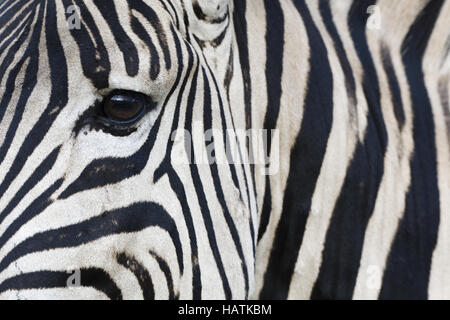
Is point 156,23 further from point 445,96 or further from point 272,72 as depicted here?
point 445,96

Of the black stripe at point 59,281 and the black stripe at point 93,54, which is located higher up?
the black stripe at point 93,54

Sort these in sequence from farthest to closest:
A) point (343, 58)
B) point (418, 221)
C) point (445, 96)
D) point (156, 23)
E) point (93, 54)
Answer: point (445, 96) → point (343, 58) → point (418, 221) → point (156, 23) → point (93, 54)

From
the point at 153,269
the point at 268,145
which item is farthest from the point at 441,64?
the point at 153,269

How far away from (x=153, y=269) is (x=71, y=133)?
0.57 m

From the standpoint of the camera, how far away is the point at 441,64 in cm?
315

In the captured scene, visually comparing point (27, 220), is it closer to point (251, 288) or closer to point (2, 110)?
point (2, 110)

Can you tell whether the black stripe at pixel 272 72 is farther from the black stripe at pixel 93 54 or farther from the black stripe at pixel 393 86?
the black stripe at pixel 93 54

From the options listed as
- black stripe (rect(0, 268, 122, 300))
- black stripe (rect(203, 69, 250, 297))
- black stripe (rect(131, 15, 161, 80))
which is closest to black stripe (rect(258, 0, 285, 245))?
black stripe (rect(203, 69, 250, 297))

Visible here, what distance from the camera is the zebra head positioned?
2.03m

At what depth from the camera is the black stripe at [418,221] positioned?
287 cm

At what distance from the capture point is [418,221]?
9.55 feet

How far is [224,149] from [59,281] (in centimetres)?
82

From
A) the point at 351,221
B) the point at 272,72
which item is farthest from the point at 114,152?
the point at 351,221

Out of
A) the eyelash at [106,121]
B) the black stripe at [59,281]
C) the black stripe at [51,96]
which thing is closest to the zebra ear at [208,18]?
the eyelash at [106,121]
